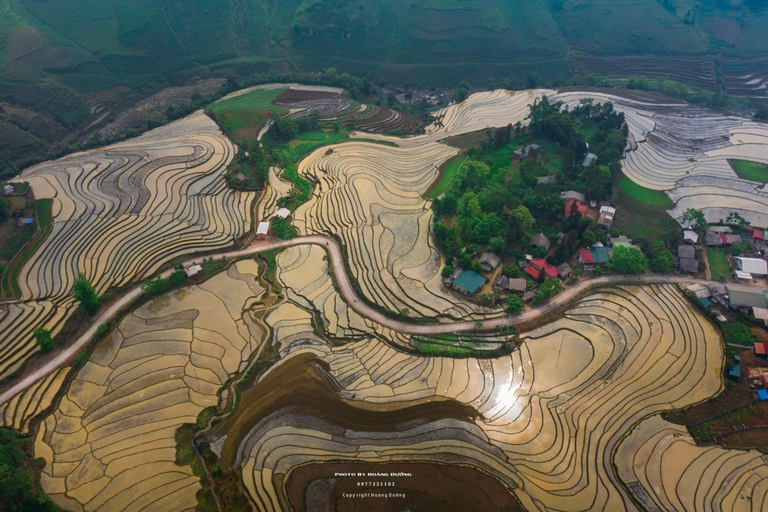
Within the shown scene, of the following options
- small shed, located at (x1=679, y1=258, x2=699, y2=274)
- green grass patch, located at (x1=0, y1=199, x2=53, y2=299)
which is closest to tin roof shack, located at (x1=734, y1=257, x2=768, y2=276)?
small shed, located at (x1=679, y1=258, x2=699, y2=274)

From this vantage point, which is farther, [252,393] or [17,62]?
[17,62]

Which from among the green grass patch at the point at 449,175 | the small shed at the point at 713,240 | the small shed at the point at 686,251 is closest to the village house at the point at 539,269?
the small shed at the point at 686,251

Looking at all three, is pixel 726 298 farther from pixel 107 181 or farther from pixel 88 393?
pixel 107 181

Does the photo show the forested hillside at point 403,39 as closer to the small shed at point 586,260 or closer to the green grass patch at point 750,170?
the green grass patch at point 750,170

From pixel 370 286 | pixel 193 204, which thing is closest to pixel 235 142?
pixel 193 204

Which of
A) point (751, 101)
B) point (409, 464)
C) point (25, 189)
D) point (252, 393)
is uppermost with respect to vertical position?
point (25, 189)

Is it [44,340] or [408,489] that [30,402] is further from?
[408,489]

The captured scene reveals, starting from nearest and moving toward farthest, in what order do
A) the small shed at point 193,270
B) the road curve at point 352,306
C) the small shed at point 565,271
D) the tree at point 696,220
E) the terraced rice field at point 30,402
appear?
the terraced rice field at point 30,402, the road curve at point 352,306, the small shed at point 193,270, the small shed at point 565,271, the tree at point 696,220
